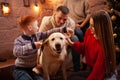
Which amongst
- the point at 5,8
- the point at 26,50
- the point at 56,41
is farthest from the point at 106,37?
the point at 5,8

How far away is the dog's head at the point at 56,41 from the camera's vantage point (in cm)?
239

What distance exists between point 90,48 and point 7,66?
125 cm

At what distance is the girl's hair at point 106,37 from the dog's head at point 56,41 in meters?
0.40

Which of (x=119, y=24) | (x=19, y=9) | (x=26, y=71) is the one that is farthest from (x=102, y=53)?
(x=19, y=9)

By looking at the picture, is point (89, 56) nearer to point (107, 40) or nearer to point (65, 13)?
point (107, 40)

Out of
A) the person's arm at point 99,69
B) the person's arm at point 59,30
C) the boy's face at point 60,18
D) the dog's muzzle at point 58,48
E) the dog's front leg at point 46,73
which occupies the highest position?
the boy's face at point 60,18

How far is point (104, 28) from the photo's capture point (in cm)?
219

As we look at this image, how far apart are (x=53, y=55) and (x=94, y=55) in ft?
1.59

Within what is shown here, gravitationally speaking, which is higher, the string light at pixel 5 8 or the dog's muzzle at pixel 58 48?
the string light at pixel 5 8

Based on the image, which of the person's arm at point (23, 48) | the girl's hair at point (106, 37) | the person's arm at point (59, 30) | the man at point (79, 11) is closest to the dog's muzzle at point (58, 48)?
the person's arm at point (59, 30)

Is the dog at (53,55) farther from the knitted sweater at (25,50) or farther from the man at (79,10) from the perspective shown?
the man at (79,10)

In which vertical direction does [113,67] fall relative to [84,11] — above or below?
below

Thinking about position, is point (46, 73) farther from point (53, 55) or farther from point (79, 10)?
point (79, 10)

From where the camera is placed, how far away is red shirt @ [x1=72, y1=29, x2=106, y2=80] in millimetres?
2150
